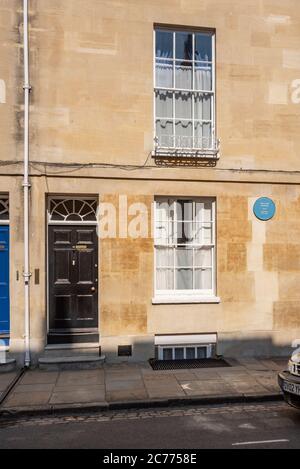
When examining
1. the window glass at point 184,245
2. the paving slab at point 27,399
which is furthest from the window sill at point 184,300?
the paving slab at point 27,399

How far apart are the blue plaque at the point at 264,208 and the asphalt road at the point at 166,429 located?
165 inches

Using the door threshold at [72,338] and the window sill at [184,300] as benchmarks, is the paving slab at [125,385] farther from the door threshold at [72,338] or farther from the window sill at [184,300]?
the window sill at [184,300]

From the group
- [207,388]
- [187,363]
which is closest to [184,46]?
[187,363]

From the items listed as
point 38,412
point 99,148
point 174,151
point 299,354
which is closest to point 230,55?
point 174,151

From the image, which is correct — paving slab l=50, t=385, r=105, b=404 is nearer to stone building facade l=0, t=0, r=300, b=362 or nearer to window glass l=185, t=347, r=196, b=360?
stone building facade l=0, t=0, r=300, b=362

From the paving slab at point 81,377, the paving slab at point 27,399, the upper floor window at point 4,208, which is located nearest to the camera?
the paving slab at point 27,399

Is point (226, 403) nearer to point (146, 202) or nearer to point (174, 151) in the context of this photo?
point (146, 202)

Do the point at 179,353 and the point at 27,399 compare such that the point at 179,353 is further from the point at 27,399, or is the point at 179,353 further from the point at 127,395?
the point at 27,399

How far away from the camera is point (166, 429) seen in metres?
5.52

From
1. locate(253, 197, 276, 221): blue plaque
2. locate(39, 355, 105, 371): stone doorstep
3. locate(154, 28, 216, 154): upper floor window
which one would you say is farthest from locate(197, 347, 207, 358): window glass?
locate(154, 28, 216, 154): upper floor window

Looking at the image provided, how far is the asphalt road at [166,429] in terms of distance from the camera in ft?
16.6

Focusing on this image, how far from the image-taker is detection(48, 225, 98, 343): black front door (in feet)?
28.9

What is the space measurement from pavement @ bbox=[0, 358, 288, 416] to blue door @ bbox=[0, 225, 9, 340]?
113cm
